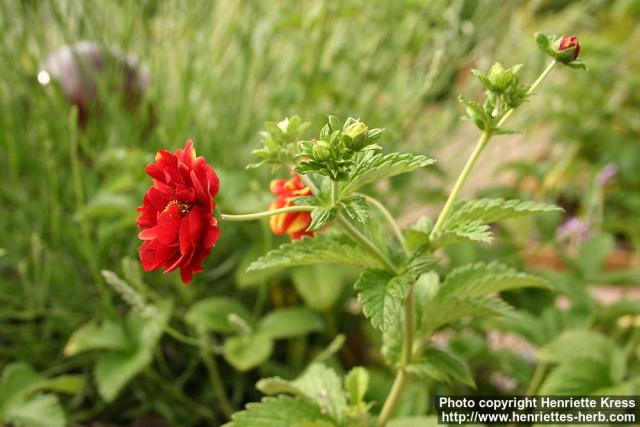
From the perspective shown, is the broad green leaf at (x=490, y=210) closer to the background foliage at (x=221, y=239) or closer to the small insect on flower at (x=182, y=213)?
the small insect on flower at (x=182, y=213)

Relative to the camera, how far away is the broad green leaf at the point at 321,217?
36cm

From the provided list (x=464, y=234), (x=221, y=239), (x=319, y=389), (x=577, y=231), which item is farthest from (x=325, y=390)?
(x=577, y=231)

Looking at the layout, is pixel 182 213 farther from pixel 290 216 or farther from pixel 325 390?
pixel 325 390

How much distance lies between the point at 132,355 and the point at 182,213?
1.57ft

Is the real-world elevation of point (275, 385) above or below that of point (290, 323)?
below

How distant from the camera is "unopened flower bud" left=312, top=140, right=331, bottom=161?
1.18ft

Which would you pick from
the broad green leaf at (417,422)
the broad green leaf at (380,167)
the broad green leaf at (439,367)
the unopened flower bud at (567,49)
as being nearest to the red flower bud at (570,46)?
the unopened flower bud at (567,49)

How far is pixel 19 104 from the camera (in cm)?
99

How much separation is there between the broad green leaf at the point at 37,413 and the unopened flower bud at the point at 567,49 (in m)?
0.58

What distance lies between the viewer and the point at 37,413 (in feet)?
2.20

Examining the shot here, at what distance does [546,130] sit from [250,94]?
1578mm

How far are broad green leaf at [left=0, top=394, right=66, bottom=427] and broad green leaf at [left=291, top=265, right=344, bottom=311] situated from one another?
312mm

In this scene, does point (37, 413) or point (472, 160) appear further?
point (37, 413)

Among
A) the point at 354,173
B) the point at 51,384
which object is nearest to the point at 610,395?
the point at 354,173
